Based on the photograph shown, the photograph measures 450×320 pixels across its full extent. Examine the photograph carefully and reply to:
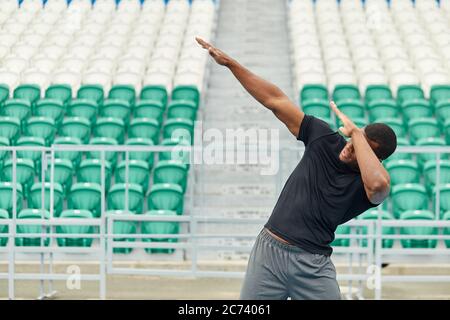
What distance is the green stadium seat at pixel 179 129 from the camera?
12696 mm

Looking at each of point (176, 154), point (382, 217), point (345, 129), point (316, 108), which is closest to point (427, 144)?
point (382, 217)

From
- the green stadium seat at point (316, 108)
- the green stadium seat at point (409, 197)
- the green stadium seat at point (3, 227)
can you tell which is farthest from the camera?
the green stadium seat at point (316, 108)

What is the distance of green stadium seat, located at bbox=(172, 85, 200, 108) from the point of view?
14.5 m

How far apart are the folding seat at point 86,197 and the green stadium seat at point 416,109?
16.4 feet

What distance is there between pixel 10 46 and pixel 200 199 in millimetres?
6700

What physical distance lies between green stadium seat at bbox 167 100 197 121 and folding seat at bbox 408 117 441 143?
309 centimetres

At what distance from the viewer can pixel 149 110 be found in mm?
13758

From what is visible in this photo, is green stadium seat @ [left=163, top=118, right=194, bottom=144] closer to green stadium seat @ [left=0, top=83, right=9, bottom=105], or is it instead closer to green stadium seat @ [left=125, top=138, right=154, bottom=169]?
green stadium seat @ [left=125, top=138, right=154, bottom=169]

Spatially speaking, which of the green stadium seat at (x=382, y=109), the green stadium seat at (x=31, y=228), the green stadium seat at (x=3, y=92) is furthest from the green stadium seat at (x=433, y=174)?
the green stadium seat at (x=3, y=92)

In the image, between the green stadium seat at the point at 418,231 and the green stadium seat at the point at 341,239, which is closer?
the green stadium seat at the point at 341,239

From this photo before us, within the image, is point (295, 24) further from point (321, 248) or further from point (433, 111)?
point (321, 248)

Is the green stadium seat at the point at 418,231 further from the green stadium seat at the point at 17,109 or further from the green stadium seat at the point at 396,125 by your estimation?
the green stadium seat at the point at 17,109

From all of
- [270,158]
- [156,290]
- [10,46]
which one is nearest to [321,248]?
[156,290]

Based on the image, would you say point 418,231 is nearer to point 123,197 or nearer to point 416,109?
point 416,109
